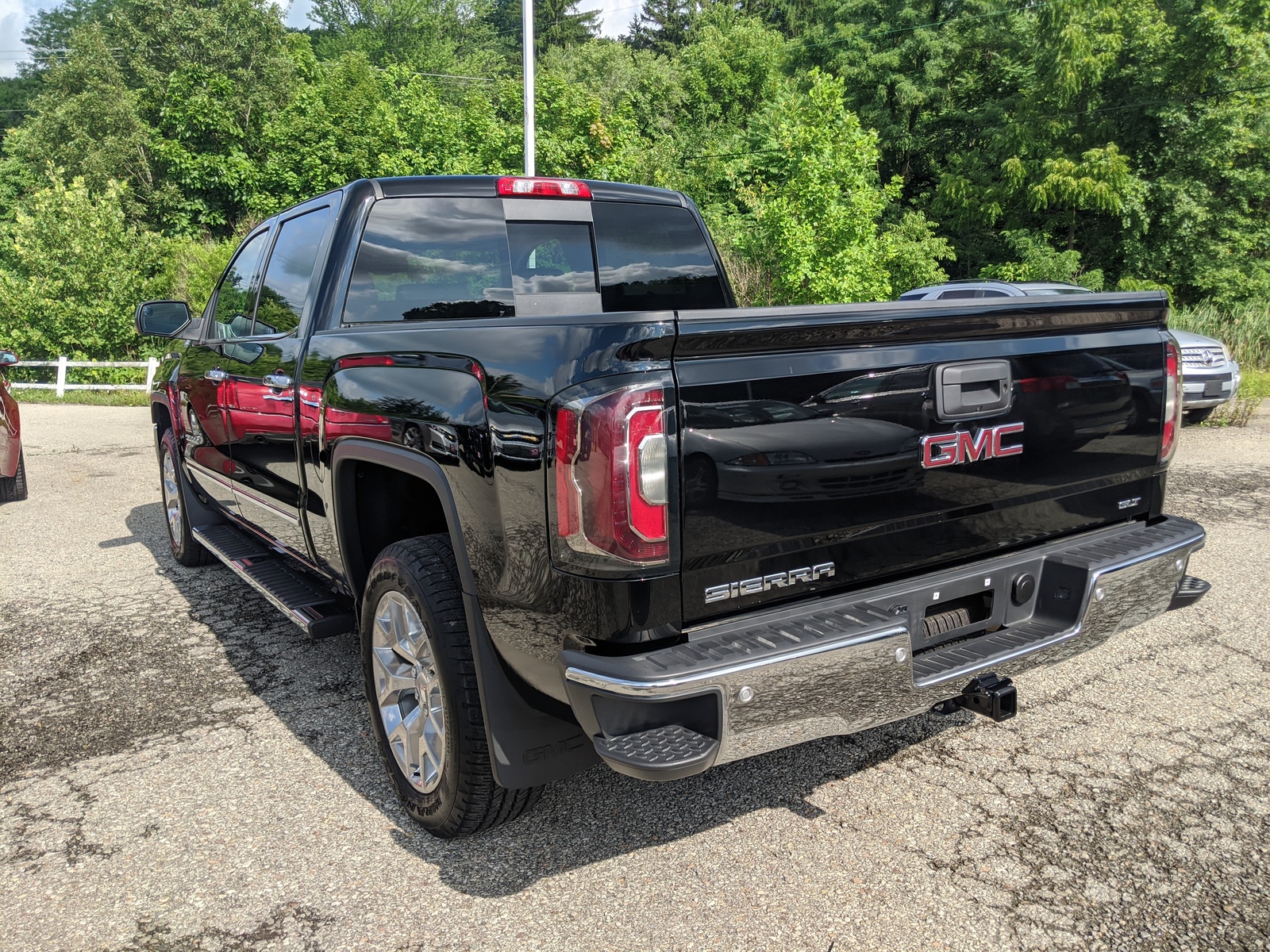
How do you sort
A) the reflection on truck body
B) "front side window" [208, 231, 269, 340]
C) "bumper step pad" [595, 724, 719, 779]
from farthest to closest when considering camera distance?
"front side window" [208, 231, 269, 340], the reflection on truck body, "bumper step pad" [595, 724, 719, 779]

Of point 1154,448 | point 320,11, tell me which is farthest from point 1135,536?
point 320,11

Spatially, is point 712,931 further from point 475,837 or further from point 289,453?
point 289,453

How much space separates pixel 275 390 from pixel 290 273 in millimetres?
627

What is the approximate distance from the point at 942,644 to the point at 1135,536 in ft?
2.89

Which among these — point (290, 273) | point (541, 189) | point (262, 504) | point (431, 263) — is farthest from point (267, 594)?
point (541, 189)

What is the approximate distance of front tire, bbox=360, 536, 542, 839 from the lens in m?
2.64

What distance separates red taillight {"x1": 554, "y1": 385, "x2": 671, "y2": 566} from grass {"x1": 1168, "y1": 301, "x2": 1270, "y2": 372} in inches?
671

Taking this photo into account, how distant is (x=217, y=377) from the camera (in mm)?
4586

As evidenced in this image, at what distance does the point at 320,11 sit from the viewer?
59.8 meters

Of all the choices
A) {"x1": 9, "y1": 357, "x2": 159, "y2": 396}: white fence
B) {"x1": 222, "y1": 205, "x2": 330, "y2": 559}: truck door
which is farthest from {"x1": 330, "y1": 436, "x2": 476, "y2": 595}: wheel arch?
{"x1": 9, "y1": 357, "x2": 159, "y2": 396}: white fence

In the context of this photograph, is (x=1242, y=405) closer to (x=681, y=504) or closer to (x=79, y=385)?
(x=681, y=504)

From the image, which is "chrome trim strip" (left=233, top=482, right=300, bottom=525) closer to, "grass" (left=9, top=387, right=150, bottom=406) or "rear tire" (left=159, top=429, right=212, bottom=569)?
"rear tire" (left=159, top=429, right=212, bottom=569)

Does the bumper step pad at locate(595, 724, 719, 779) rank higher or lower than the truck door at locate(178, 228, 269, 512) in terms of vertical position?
lower

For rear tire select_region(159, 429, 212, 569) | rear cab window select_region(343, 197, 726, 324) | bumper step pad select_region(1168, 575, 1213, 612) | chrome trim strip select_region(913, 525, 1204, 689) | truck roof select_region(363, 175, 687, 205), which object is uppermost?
truck roof select_region(363, 175, 687, 205)
